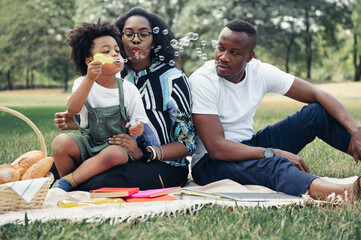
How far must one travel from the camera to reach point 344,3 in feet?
80.2

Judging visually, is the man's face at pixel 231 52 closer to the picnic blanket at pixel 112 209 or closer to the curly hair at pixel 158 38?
the curly hair at pixel 158 38

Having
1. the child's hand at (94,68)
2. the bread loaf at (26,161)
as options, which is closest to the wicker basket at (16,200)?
the bread loaf at (26,161)

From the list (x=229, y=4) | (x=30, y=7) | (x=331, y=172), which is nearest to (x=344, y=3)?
(x=229, y=4)

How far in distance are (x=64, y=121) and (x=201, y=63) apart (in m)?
16.2

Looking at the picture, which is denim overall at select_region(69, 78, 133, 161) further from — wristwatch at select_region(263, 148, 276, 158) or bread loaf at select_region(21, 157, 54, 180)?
wristwatch at select_region(263, 148, 276, 158)

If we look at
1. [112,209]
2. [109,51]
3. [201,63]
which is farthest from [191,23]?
[112,209]

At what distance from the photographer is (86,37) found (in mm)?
2834

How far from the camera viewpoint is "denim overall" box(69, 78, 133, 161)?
2.70 m

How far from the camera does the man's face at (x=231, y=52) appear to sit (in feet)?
9.45

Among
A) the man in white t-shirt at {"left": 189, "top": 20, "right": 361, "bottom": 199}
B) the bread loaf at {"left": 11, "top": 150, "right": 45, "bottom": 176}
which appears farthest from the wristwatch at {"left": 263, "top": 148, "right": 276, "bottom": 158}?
the bread loaf at {"left": 11, "top": 150, "right": 45, "bottom": 176}

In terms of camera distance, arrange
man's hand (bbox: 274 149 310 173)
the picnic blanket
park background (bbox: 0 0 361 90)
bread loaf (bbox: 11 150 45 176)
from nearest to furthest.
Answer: the picnic blanket, bread loaf (bbox: 11 150 45 176), man's hand (bbox: 274 149 310 173), park background (bbox: 0 0 361 90)

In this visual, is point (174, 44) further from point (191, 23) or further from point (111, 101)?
point (191, 23)

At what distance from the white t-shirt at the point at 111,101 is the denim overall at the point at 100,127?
0.10 ft

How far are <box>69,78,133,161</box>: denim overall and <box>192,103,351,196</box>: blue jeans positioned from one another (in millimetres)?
583
